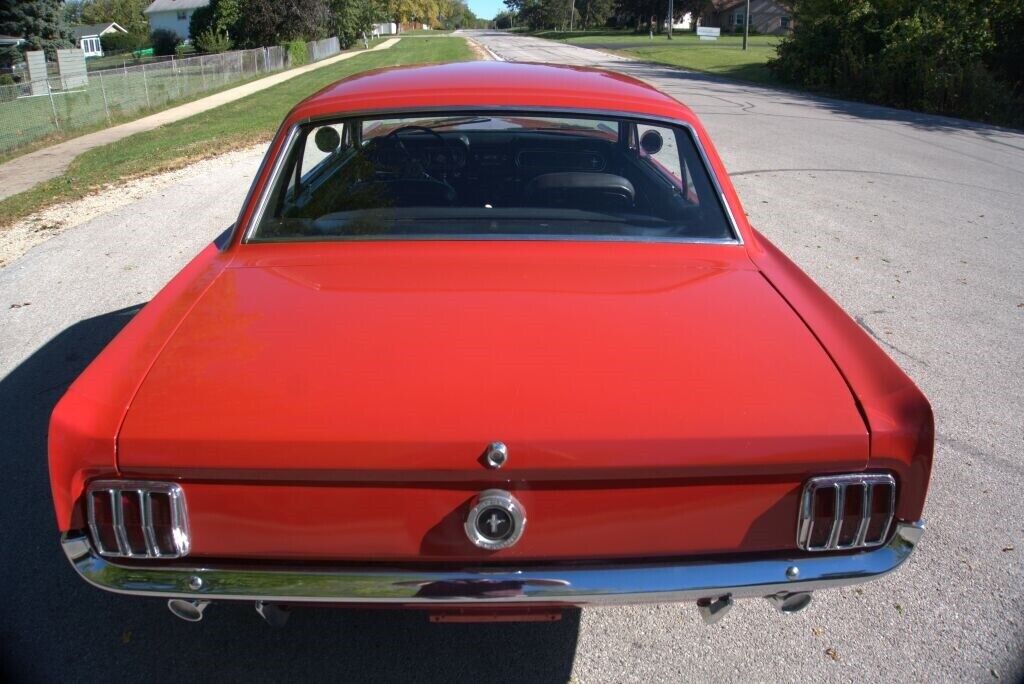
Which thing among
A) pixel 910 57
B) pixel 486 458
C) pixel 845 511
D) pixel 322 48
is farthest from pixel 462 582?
pixel 322 48

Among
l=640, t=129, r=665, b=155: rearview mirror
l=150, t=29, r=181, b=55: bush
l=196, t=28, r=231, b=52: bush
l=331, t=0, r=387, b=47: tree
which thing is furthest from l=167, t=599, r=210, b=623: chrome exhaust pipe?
l=150, t=29, r=181, b=55: bush

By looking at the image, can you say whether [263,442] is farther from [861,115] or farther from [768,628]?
[861,115]

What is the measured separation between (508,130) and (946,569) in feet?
8.93

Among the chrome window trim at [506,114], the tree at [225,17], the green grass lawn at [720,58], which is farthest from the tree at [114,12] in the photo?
the chrome window trim at [506,114]

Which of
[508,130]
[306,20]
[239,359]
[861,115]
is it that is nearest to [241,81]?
[306,20]

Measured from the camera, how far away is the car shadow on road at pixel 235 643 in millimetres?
2627

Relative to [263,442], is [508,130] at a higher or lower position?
higher

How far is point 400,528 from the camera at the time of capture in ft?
6.56

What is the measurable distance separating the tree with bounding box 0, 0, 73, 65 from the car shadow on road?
104 ft

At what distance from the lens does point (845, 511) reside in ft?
6.67

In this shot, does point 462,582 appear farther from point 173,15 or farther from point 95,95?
point 173,15

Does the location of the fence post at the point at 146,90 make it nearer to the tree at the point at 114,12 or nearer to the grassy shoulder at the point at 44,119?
the grassy shoulder at the point at 44,119

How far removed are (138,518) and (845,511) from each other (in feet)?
5.50

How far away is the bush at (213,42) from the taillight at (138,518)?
37.8 metres
